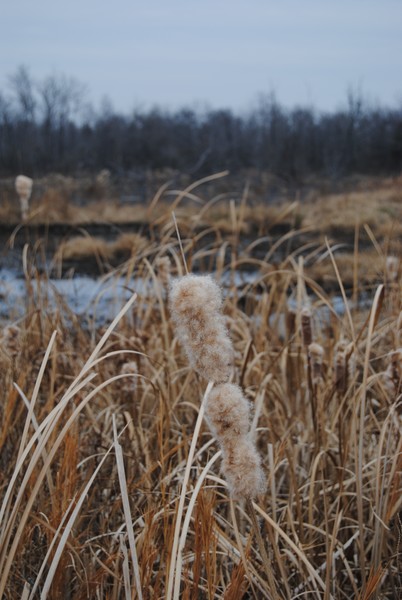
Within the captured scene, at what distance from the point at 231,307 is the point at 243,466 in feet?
6.17

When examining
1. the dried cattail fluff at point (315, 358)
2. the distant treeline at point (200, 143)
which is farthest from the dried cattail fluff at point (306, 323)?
the distant treeline at point (200, 143)

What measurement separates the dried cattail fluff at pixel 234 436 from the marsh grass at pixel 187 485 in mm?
61

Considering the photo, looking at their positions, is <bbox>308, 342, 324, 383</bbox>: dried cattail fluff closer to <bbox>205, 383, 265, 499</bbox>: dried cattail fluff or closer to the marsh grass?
the marsh grass

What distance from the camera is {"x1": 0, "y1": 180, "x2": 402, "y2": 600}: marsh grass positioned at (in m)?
0.91

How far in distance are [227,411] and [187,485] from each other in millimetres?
513

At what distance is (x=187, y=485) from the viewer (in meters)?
1.16

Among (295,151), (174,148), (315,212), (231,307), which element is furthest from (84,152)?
(231,307)

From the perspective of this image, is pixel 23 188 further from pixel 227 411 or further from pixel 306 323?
pixel 227 411

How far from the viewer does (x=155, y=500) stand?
132 centimetres

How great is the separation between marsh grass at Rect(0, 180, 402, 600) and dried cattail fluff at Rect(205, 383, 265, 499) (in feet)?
0.20

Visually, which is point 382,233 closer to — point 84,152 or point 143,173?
point 143,173

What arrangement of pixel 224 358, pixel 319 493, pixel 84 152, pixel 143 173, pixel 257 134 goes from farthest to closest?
pixel 257 134, pixel 84 152, pixel 143 173, pixel 319 493, pixel 224 358

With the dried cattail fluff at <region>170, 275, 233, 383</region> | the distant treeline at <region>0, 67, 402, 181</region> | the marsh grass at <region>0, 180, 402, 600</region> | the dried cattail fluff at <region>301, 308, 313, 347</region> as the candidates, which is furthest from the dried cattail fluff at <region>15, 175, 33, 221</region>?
the distant treeline at <region>0, 67, 402, 181</region>

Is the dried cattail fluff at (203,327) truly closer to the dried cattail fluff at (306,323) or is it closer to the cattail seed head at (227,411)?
the cattail seed head at (227,411)
